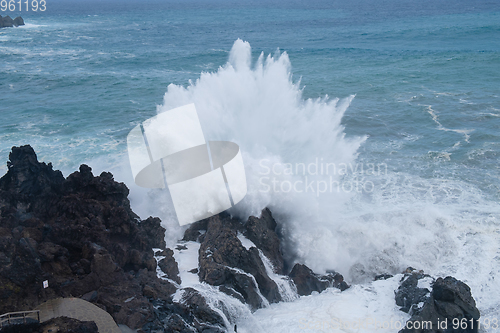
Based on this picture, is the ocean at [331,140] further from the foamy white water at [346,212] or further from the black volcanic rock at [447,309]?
the black volcanic rock at [447,309]

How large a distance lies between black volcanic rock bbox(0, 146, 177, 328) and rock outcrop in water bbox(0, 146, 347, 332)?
26 millimetres

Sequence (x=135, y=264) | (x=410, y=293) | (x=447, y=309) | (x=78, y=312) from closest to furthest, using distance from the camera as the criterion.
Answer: (x=78, y=312)
(x=447, y=309)
(x=135, y=264)
(x=410, y=293)

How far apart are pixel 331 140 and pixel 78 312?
1657 cm

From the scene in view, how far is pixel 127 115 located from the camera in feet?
95.8

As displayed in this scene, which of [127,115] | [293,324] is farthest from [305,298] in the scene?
[127,115]

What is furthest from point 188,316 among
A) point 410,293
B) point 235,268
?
point 410,293

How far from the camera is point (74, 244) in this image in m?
11.1

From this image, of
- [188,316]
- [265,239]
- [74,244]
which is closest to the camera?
[188,316]

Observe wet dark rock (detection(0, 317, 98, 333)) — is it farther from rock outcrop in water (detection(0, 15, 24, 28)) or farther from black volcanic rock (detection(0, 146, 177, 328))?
rock outcrop in water (detection(0, 15, 24, 28))

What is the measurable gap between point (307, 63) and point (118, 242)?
36.4m

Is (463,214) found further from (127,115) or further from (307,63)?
(307,63)

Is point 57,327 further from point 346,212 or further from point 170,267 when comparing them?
point 346,212

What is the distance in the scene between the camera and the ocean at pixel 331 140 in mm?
15164

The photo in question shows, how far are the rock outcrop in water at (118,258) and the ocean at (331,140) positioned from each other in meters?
0.88
